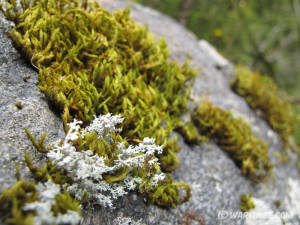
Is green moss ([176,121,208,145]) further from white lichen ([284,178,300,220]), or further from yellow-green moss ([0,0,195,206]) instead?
white lichen ([284,178,300,220])

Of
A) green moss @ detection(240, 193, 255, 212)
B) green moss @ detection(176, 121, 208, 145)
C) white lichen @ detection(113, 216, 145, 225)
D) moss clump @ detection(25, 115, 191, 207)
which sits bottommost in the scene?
green moss @ detection(240, 193, 255, 212)

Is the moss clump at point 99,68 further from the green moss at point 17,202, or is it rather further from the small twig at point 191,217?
the green moss at point 17,202

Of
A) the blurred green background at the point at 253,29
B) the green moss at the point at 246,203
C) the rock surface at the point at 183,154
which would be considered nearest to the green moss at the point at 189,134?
the rock surface at the point at 183,154

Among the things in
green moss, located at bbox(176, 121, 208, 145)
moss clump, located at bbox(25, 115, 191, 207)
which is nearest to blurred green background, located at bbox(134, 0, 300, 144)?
green moss, located at bbox(176, 121, 208, 145)

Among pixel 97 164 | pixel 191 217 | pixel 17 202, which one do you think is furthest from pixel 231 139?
pixel 17 202

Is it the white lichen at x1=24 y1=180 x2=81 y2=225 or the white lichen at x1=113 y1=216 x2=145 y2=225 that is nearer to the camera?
the white lichen at x1=24 y1=180 x2=81 y2=225

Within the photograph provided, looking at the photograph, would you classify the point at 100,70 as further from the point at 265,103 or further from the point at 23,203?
the point at 265,103

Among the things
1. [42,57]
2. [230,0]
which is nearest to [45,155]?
[42,57]
